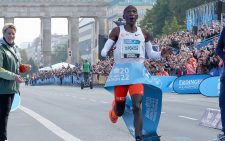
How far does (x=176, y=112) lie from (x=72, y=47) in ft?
365

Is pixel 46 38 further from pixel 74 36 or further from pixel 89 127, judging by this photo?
pixel 89 127

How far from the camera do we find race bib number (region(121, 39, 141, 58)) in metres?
10.3

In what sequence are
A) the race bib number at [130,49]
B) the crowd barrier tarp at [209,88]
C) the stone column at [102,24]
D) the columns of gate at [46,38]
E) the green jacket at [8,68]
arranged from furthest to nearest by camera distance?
the columns of gate at [46,38]
the stone column at [102,24]
the crowd barrier tarp at [209,88]
the race bib number at [130,49]
the green jacket at [8,68]

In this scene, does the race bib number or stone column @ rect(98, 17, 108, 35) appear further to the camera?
stone column @ rect(98, 17, 108, 35)

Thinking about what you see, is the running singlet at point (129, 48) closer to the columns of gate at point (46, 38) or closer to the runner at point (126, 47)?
the runner at point (126, 47)

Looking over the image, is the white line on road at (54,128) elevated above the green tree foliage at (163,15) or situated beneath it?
situated beneath

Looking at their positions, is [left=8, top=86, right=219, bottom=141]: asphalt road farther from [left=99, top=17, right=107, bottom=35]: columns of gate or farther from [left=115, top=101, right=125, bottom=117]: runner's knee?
[left=99, top=17, right=107, bottom=35]: columns of gate

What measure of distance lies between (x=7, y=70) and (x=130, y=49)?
199cm

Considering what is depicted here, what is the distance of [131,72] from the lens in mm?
10117

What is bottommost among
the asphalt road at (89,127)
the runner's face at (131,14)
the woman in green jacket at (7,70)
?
the asphalt road at (89,127)

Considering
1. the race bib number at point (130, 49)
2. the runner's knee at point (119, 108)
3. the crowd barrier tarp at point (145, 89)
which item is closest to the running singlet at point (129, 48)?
the race bib number at point (130, 49)

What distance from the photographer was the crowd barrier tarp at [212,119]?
515 inches

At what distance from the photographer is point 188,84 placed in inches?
1227

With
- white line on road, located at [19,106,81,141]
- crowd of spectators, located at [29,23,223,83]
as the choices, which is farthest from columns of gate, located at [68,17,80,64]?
white line on road, located at [19,106,81,141]
